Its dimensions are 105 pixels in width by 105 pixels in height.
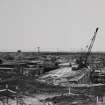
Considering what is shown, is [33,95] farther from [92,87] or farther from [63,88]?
[92,87]

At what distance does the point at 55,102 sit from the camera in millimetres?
18875

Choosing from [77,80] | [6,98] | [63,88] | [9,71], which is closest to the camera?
[6,98]

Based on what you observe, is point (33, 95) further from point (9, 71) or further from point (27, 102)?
point (9, 71)

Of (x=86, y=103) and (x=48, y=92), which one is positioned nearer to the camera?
(x=86, y=103)

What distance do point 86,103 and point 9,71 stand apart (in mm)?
24116

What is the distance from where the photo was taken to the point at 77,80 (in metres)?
29.1

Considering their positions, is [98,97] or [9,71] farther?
[9,71]

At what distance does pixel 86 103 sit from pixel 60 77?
1438cm

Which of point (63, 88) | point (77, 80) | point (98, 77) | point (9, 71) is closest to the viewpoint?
point (63, 88)

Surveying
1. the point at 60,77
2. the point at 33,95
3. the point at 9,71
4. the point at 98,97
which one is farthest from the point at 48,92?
the point at 9,71

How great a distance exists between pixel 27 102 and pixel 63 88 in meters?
6.93

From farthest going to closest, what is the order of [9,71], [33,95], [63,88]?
1. [9,71]
2. [63,88]
3. [33,95]

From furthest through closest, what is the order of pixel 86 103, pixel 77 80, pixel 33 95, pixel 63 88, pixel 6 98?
pixel 77 80 < pixel 63 88 < pixel 33 95 < pixel 6 98 < pixel 86 103

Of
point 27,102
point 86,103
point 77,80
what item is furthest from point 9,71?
point 86,103
